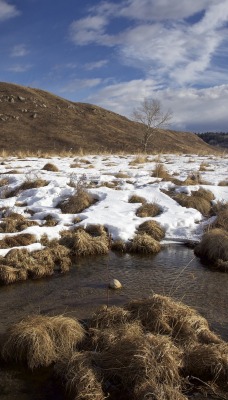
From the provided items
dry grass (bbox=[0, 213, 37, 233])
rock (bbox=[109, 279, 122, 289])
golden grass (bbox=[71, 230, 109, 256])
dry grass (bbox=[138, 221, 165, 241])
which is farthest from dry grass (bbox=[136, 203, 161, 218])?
rock (bbox=[109, 279, 122, 289])

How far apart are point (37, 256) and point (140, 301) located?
3.71 m

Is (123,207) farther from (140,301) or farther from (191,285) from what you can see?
(140,301)

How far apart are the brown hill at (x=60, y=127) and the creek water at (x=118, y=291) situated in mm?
39586

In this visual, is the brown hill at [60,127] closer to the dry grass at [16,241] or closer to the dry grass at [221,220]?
the dry grass at [221,220]

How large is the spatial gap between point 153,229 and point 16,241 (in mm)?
4171

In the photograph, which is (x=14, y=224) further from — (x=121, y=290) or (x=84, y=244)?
(x=121, y=290)

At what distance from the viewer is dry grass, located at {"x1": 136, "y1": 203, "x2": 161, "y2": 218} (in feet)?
45.1

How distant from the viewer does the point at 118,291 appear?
8.62m

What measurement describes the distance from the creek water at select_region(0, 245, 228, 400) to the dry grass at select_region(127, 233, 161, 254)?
331 mm

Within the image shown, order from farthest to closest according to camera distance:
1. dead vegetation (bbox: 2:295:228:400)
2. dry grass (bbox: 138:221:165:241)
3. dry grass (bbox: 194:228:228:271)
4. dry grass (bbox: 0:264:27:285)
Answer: dry grass (bbox: 138:221:165:241)
dry grass (bbox: 194:228:228:271)
dry grass (bbox: 0:264:27:285)
dead vegetation (bbox: 2:295:228:400)

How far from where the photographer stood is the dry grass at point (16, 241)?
1090cm

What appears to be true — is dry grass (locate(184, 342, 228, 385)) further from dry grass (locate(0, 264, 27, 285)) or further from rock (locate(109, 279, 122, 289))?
dry grass (locate(0, 264, 27, 285))

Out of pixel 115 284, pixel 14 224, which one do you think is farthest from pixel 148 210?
pixel 115 284

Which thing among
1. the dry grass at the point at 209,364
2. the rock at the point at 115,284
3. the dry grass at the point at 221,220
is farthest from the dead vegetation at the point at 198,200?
the dry grass at the point at 209,364
